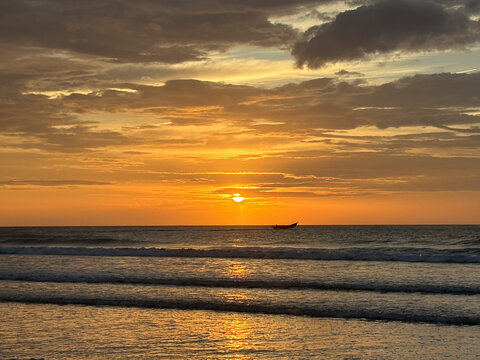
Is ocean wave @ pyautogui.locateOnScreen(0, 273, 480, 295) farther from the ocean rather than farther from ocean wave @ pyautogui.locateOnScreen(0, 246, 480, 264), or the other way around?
ocean wave @ pyautogui.locateOnScreen(0, 246, 480, 264)

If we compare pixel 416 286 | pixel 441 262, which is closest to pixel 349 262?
pixel 441 262

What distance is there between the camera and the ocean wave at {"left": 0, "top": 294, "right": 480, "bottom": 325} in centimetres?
1869

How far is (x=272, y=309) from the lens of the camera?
20.6m

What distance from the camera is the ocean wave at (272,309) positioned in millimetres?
18688

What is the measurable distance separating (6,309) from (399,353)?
13868mm

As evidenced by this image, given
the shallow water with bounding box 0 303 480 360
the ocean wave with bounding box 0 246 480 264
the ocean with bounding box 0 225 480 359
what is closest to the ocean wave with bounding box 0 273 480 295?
the ocean with bounding box 0 225 480 359

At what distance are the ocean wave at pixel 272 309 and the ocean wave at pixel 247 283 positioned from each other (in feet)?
15.5

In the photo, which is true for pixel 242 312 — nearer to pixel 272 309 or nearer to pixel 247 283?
pixel 272 309

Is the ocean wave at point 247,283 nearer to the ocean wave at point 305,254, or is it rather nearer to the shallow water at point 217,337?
the shallow water at point 217,337

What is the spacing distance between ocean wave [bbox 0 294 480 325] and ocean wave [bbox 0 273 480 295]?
4.72 metres

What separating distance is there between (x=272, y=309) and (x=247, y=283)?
22.4 ft

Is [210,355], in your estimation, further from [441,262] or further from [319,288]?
[441,262]

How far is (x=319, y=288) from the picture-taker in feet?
84.2

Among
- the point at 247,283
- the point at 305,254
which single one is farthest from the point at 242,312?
the point at 305,254
